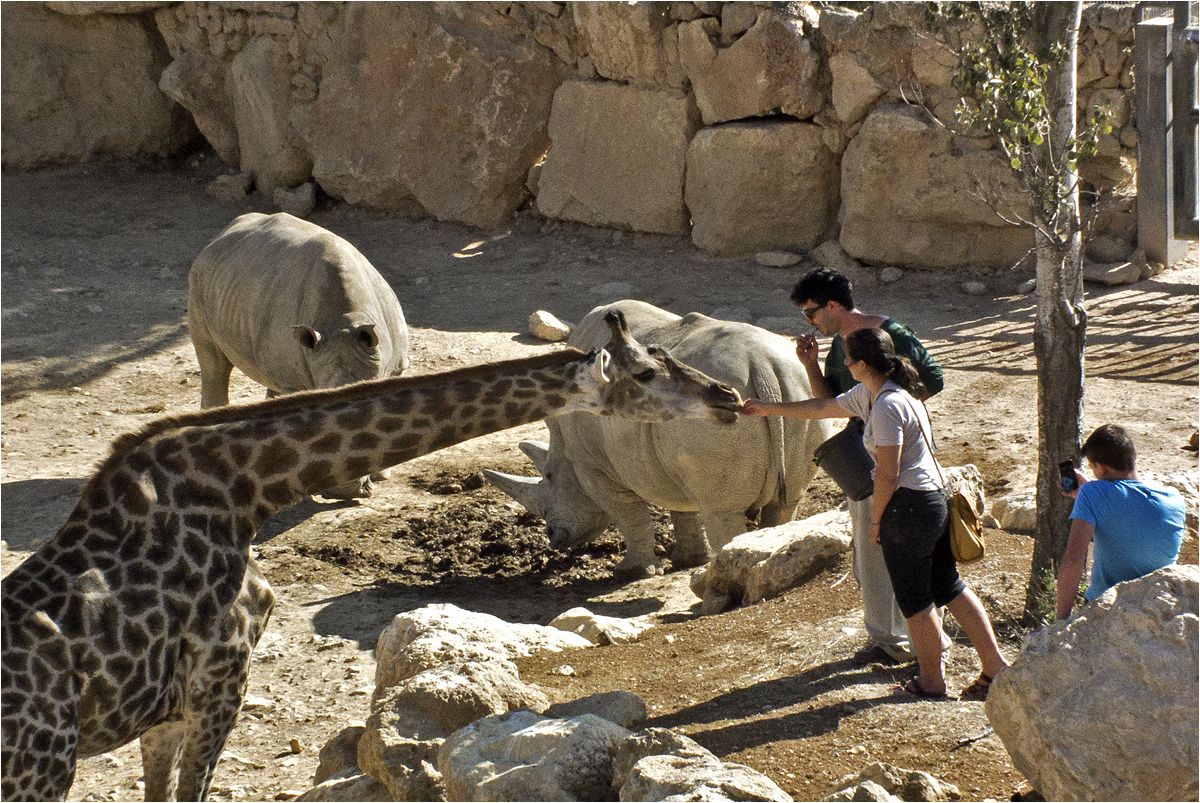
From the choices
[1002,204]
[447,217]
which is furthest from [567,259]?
[1002,204]

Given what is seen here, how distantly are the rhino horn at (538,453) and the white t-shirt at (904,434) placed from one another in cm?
477

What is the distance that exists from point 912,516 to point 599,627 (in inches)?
92.5

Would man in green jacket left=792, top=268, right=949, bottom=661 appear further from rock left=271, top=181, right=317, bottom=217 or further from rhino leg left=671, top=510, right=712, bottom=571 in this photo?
rock left=271, top=181, right=317, bottom=217

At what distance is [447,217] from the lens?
673 inches

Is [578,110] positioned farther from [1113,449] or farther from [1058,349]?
[1113,449]

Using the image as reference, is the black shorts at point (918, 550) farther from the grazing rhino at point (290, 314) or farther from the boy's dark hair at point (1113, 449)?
the grazing rhino at point (290, 314)

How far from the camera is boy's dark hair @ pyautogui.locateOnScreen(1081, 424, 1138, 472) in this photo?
5242 mm

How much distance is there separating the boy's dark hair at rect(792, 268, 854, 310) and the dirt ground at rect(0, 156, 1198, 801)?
1.61 meters

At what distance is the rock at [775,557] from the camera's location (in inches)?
307

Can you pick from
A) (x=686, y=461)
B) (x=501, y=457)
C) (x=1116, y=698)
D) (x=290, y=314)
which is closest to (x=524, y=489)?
(x=501, y=457)

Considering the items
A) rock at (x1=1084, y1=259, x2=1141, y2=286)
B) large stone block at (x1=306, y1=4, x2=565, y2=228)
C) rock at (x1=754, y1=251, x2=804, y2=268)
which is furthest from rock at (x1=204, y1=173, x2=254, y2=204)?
rock at (x1=1084, y1=259, x2=1141, y2=286)

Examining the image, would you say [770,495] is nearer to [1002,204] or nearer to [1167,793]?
[1167,793]

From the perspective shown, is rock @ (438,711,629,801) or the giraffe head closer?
rock @ (438,711,629,801)

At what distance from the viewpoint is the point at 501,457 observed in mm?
11711
